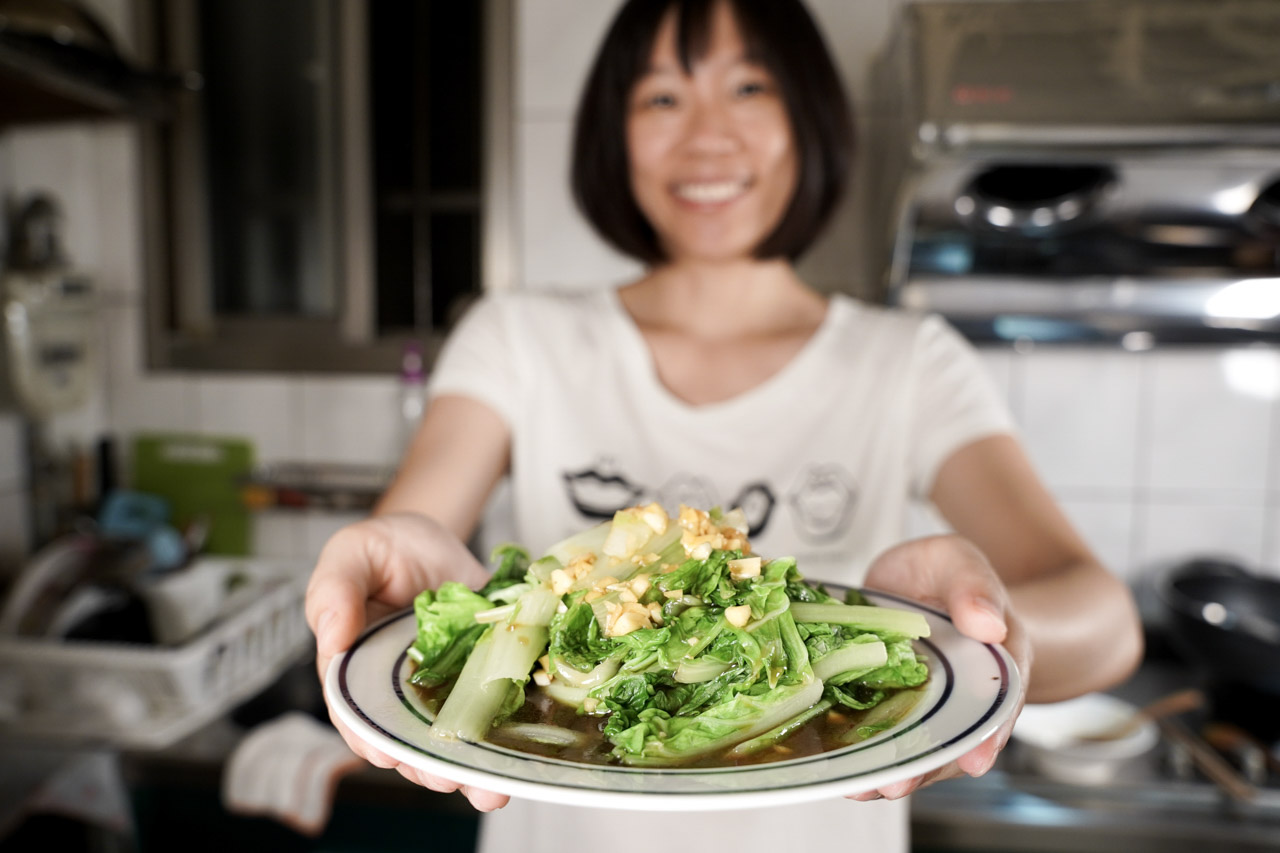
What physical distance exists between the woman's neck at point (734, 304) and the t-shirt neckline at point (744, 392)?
50 millimetres

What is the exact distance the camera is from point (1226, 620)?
1.85 meters

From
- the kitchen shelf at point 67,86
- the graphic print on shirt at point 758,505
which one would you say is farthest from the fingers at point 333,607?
the kitchen shelf at point 67,86

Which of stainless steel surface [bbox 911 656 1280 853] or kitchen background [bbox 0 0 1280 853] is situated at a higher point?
kitchen background [bbox 0 0 1280 853]

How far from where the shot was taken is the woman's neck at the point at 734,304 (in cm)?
Answer: 146

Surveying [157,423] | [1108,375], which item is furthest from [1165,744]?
[157,423]

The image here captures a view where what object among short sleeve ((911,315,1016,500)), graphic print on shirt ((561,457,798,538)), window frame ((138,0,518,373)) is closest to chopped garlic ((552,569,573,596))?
graphic print on shirt ((561,457,798,538))

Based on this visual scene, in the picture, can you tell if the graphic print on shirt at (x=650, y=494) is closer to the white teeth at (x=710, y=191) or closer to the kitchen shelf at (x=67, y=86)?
the white teeth at (x=710, y=191)

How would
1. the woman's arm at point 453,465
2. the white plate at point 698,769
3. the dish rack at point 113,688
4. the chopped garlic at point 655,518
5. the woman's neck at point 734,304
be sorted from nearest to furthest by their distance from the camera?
the white plate at point 698,769 → the chopped garlic at point 655,518 → the woman's arm at point 453,465 → the woman's neck at point 734,304 → the dish rack at point 113,688

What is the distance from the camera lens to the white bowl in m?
1.63

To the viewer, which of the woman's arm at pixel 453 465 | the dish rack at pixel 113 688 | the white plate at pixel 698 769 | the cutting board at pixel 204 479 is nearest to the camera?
the white plate at pixel 698 769

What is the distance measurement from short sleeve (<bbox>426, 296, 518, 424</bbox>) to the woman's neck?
233 millimetres

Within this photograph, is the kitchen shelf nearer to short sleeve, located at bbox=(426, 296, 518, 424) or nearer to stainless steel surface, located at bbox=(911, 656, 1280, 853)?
short sleeve, located at bbox=(426, 296, 518, 424)

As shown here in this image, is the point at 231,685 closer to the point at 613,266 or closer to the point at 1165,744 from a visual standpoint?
the point at 613,266

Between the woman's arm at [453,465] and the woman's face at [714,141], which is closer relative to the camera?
the woman's arm at [453,465]
